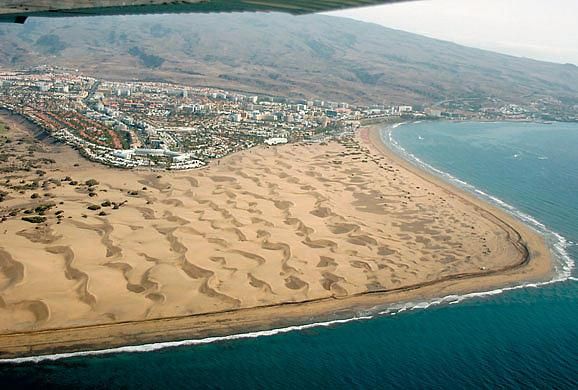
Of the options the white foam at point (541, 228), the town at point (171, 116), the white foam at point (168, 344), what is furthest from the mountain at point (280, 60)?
the white foam at point (168, 344)

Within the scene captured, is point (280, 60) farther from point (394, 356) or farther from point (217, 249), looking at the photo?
point (394, 356)

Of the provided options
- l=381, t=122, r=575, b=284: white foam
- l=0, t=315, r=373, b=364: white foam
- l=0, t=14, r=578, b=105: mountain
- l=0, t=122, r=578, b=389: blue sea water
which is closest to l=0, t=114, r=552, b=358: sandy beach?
l=0, t=315, r=373, b=364: white foam

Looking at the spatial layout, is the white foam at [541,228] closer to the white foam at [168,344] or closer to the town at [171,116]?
the white foam at [168,344]

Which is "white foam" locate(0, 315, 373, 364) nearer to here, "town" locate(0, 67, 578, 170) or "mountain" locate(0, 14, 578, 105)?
"town" locate(0, 67, 578, 170)

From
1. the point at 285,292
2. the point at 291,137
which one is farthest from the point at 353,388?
the point at 291,137

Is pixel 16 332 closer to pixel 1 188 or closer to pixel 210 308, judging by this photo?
pixel 210 308

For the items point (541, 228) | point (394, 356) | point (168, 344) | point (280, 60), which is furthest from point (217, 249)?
point (280, 60)
